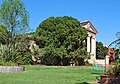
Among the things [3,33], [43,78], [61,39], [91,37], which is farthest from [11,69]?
[91,37]

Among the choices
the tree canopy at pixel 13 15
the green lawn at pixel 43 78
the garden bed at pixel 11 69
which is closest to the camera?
the green lawn at pixel 43 78

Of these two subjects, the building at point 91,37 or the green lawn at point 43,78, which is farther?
the building at point 91,37

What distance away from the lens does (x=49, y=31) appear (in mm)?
43938

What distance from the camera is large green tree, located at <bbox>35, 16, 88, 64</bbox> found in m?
42.7

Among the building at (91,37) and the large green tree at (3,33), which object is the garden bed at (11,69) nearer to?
the large green tree at (3,33)

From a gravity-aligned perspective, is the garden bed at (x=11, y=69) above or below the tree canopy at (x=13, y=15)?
below

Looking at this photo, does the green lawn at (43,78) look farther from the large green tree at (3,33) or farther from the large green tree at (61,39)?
the large green tree at (61,39)

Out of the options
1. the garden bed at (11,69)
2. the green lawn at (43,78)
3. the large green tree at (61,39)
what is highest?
the large green tree at (61,39)

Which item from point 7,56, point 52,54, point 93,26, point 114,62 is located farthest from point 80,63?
point 114,62

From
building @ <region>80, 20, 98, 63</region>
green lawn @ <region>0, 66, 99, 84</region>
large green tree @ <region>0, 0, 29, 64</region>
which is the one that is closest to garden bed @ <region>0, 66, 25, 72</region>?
green lawn @ <region>0, 66, 99, 84</region>

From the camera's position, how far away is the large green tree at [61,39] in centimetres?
4266

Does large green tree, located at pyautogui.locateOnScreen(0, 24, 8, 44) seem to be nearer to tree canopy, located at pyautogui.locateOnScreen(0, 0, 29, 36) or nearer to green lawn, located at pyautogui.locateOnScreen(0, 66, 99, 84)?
tree canopy, located at pyautogui.locateOnScreen(0, 0, 29, 36)

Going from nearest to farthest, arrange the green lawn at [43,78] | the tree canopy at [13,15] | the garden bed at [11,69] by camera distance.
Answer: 1. the green lawn at [43,78]
2. the garden bed at [11,69]
3. the tree canopy at [13,15]

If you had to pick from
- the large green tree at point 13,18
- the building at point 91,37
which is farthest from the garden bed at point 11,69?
the building at point 91,37
